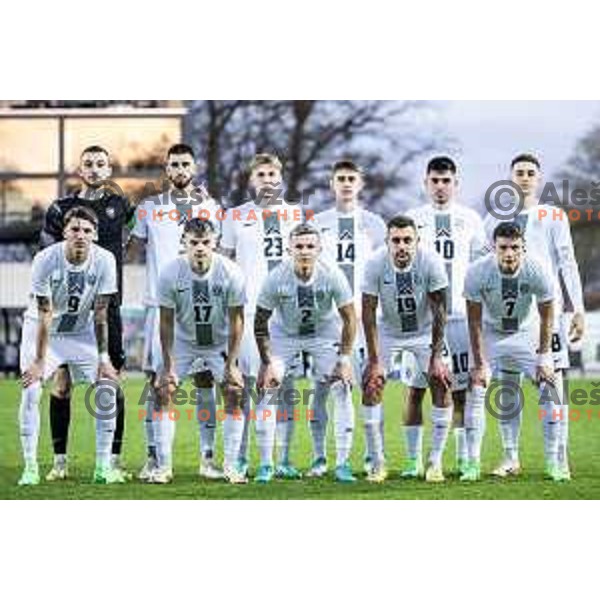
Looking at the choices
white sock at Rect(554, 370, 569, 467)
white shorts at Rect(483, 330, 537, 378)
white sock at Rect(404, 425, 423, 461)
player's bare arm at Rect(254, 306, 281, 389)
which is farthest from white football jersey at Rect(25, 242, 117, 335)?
white sock at Rect(554, 370, 569, 467)

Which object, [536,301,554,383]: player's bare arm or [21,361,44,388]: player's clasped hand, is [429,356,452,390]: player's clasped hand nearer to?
[536,301,554,383]: player's bare arm

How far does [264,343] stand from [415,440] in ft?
3.03

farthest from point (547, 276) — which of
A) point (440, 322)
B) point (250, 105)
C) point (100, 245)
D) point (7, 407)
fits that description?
point (7, 407)

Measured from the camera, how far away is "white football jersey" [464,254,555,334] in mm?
7648

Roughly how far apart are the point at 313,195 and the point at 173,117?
817mm

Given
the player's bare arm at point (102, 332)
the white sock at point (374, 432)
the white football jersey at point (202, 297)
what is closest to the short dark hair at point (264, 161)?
the white football jersey at point (202, 297)

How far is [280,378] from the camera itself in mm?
7719

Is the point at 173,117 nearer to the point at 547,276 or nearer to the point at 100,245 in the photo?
the point at 100,245

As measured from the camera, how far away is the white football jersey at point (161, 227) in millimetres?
7699

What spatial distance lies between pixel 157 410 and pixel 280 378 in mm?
649

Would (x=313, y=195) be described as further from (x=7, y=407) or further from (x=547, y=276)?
(x=7, y=407)

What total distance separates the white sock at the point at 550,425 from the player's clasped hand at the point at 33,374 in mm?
2571
